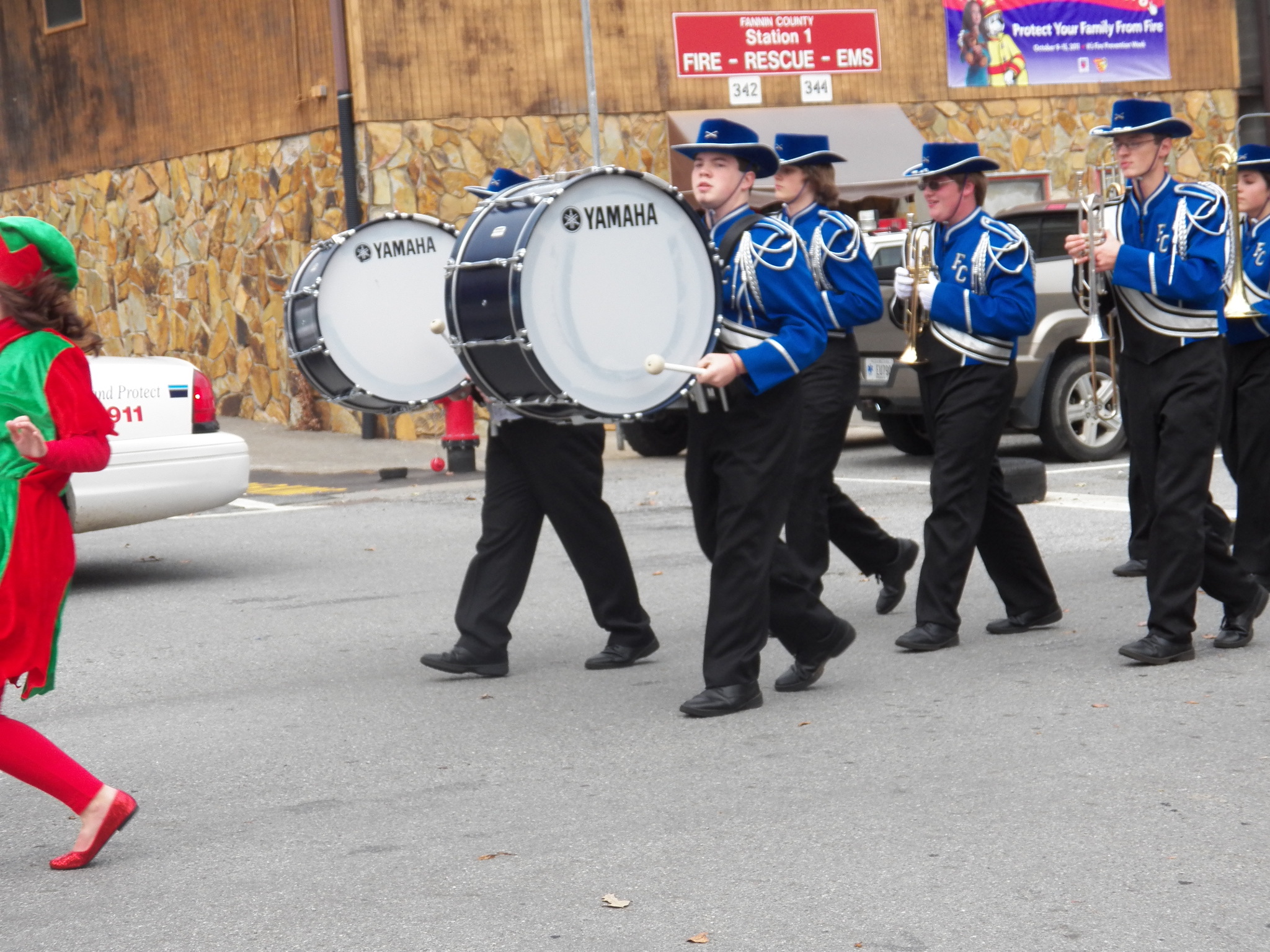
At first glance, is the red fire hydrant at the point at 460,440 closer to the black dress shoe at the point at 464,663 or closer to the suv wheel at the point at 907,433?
the suv wheel at the point at 907,433

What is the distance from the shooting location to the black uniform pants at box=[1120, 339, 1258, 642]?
6359mm

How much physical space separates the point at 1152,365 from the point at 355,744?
10.0 ft

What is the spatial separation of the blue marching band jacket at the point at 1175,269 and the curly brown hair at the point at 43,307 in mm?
3573

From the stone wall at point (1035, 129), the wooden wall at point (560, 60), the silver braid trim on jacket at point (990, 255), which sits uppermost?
the wooden wall at point (560, 60)

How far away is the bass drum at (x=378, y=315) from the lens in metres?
6.99

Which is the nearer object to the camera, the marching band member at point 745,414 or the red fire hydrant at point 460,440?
the marching band member at point 745,414

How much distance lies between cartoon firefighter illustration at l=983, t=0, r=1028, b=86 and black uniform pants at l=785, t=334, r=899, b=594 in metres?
13.8

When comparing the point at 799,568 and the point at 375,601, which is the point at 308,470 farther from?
the point at 799,568

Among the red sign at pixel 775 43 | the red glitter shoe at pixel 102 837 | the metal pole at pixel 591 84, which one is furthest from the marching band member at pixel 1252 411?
the red sign at pixel 775 43

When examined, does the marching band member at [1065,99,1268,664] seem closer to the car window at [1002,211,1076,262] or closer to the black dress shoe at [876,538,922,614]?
the black dress shoe at [876,538,922,614]

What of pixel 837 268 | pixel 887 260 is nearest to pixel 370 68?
pixel 887 260

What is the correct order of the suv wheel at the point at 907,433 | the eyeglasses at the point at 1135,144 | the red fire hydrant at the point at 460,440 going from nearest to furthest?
the eyeglasses at the point at 1135,144 < the suv wheel at the point at 907,433 < the red fire hydrant at the point at 460,440

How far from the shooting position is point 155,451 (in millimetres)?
9414

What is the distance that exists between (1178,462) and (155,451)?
17.4 ft
